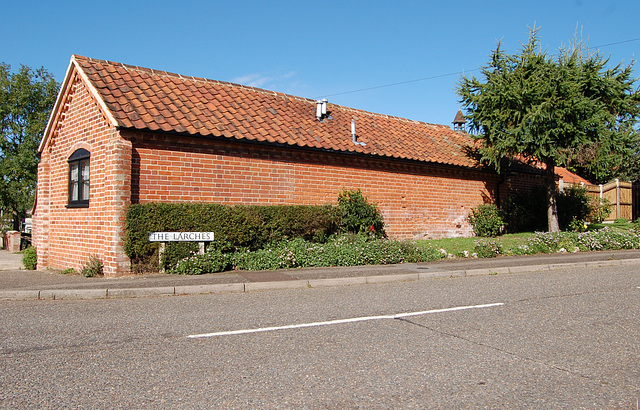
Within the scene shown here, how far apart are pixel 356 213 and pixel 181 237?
17.7ft

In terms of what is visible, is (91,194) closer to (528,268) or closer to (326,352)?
(326,352)

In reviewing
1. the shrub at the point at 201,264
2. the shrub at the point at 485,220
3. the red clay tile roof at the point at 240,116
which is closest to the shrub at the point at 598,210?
the shrub at the point at 485,220

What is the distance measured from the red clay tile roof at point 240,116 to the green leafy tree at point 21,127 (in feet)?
62.0

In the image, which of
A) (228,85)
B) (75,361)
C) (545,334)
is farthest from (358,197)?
(75,361)

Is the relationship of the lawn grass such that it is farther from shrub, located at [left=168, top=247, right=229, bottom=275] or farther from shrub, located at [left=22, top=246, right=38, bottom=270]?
shrub, located at [left=22, top=246, right=38, bottom=270]

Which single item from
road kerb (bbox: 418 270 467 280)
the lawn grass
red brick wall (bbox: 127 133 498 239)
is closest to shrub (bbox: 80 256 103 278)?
red brick wall (bbox: 127 133 498 239)

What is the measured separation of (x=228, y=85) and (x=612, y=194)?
21107 mm

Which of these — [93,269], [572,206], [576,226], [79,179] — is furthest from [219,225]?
[572,206]

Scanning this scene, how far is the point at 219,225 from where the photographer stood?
11.4 metres

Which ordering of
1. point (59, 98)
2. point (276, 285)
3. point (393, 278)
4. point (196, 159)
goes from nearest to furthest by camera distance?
point (276, 285) → point (393, 278) → point (196, 159) → point (59, 98)

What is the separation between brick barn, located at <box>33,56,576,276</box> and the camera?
11.2 m

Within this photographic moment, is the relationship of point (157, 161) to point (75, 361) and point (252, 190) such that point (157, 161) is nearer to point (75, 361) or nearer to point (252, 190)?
point (252, 190)

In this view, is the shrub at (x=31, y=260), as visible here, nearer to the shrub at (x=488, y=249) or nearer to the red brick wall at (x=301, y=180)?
the red brick wall at (x=301, y=180)

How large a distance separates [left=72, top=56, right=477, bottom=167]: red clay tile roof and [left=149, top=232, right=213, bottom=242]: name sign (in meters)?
2.42
